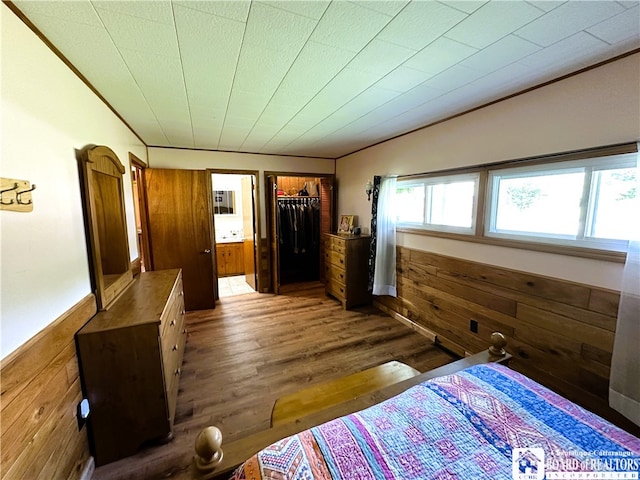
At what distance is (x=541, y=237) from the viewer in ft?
6.54

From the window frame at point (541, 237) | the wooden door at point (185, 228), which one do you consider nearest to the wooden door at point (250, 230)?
the wooden door at point (185, 228)

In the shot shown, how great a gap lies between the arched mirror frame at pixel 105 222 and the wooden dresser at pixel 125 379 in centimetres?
29

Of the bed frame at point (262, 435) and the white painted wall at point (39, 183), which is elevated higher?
the white painted wall at point (39, 183)

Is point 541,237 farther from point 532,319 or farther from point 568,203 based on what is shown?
point 532,319

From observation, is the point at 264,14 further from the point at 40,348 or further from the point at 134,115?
the point at 134,115

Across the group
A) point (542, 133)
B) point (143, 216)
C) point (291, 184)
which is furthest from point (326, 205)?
point (542, 133)

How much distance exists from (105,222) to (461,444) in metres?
2.54

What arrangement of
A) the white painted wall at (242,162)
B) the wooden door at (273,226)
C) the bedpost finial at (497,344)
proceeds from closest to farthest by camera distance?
the bedpost finial at (497,344), the white painted wall at (242,162), the wooden door at (273,226)

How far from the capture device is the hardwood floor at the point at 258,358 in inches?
68.9

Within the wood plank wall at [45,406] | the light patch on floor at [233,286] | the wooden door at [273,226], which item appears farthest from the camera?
the light patch on floor at [233,286]

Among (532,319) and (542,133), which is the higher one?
(542,133)

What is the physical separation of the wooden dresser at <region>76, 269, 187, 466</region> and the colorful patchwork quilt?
1.14m

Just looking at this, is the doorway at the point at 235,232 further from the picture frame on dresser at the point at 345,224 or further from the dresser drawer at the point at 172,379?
the dresser drawer at the point at 172,379

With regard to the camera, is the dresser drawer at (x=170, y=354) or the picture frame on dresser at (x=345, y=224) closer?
the dresser drawer at (x=170, y=354)
